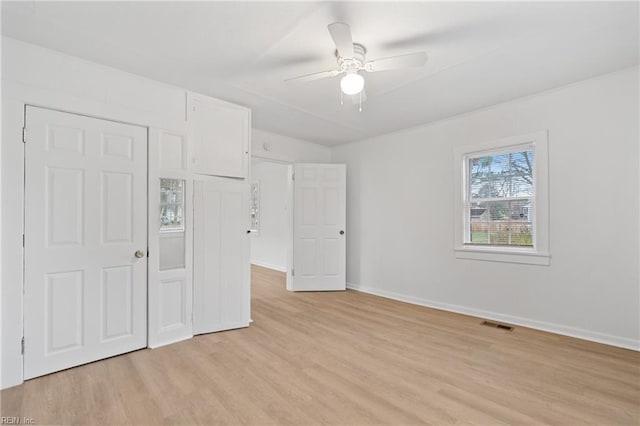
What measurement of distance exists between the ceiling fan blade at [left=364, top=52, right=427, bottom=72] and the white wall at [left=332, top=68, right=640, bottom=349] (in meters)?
1.99

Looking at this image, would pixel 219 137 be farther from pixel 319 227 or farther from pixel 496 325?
pixel 496 325

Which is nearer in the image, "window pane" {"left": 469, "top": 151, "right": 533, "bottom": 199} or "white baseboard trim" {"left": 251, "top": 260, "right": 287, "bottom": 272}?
"window pane" {"left": 469, "top": 151, "right": 533, "bottom": 199}

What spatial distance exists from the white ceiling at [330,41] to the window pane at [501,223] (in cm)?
127

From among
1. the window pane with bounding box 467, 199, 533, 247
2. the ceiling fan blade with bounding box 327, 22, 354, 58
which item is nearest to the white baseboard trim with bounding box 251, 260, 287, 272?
the window pane with bounding box 467, 199, 533, 247

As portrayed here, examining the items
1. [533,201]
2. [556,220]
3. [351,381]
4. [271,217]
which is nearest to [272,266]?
[271,217]

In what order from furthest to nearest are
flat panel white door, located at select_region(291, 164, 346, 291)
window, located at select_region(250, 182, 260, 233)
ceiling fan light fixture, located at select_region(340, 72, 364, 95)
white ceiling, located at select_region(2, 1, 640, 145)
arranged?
1. window, located at select_region(250, 182, 260, 233)
2. flat panel white door, located at select_region(291, 164, 346, 291)
3. ceiling fan light fixture, located at select_region(340, 72, 364, 95)
4. white ceiling, located at select_region(2, 1, 640, 145)

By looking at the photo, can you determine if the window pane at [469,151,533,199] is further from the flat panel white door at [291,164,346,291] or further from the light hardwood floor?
the flat panel white door at [291,164,346,291]

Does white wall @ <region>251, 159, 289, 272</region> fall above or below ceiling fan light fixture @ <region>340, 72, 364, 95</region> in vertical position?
below

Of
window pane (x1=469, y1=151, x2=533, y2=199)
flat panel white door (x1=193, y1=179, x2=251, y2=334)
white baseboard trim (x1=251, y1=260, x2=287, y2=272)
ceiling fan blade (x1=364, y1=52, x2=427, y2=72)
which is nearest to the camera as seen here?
ceiling fan blade (x1=364, y1=52, x2=427, y2=72)

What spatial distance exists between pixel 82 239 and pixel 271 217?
501cm

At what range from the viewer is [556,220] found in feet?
10.7

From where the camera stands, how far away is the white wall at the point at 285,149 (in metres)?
4.59

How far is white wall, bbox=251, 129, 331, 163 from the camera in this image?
15.1 feet

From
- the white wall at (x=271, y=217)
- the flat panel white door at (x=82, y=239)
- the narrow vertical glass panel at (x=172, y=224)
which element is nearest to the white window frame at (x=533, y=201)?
the narrow vertical glass panel at (x=172, y=224)
